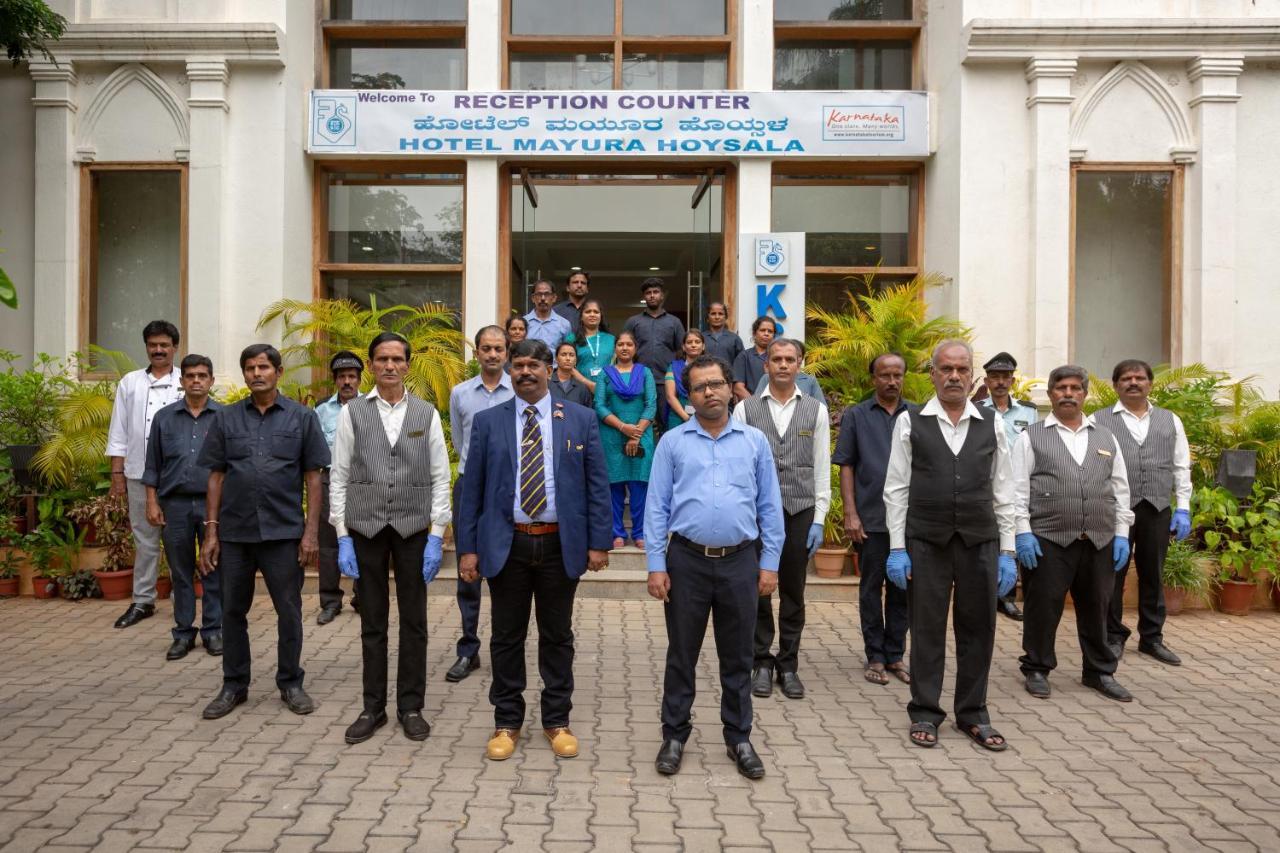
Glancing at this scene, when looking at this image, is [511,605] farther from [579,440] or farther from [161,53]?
[161,53]

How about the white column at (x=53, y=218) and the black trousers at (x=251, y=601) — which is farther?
the white column at (x=53, y=218)

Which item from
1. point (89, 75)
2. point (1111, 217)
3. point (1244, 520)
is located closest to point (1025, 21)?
point (1111, 217)

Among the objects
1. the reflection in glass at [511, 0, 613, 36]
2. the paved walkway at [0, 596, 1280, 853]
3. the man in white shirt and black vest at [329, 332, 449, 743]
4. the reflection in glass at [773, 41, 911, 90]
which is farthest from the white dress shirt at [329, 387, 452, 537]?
the reflection in glass at [773, 41, 911, 90]

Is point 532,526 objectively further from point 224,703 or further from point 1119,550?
point 1119,550

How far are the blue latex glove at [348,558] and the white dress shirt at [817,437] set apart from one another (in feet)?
7.82

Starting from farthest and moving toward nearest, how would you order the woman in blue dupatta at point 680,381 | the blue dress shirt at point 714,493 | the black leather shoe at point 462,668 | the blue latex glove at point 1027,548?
the woman in blue dupatta at point 680,381, the black leather shoe at point 462,668, the blue latex glove at point 1027,548, the blue dress shirt at point 714,493

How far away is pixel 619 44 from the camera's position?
39.7 feet

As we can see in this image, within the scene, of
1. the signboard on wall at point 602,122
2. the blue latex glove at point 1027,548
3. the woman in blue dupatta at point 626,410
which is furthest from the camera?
the signboard on wall at point 602,122

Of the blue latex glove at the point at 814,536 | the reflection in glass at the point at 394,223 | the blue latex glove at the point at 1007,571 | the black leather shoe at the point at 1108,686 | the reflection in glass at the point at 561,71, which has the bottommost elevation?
the black leather shoe at the point at 1108,686

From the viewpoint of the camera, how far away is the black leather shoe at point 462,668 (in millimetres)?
6309

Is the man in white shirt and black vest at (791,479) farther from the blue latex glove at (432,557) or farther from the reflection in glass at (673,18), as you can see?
the reflection in glass at (673,18)

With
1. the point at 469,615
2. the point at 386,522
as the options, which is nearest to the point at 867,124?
the point at 469,615

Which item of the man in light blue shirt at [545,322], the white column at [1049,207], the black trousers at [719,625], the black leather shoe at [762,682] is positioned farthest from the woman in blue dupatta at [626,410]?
the white column at [1049,207]

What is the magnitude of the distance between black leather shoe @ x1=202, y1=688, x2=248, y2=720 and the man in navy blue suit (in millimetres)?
1645
